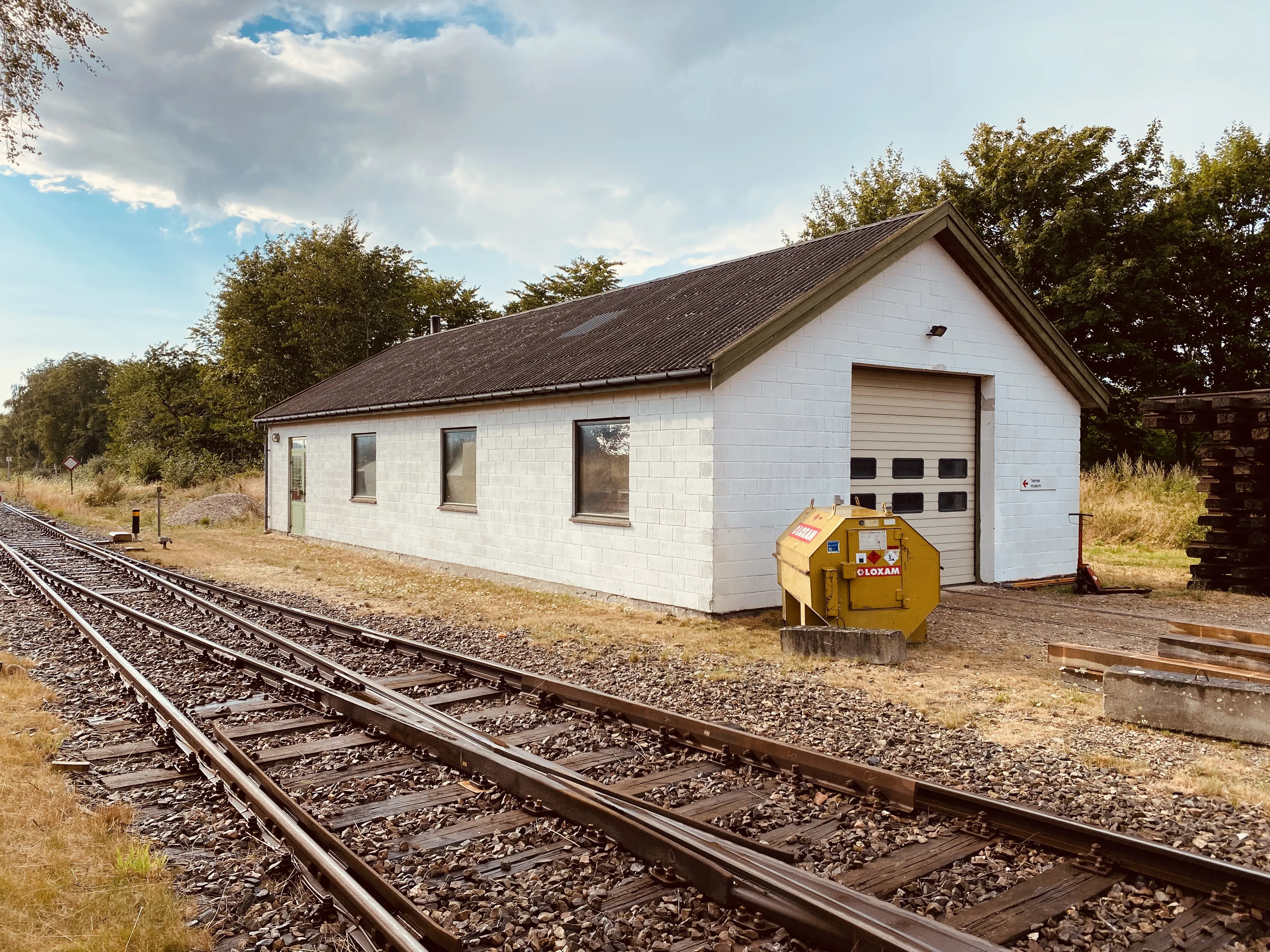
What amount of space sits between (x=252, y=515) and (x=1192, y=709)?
26.1 meters

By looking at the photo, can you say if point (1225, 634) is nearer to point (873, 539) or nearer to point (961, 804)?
point (873, 539)

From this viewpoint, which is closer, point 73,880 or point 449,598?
point 73,880

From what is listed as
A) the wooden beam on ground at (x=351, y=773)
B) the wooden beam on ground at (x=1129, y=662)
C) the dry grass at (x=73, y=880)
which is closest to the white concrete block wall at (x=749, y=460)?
the wooden beam on ground at (x=1129, y=662)

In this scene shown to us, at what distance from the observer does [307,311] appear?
136 ft

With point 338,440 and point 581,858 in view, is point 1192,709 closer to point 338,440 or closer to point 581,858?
point 581,858

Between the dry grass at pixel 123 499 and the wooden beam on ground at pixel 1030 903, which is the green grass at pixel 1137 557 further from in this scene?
the dry grass at pixel 123 499

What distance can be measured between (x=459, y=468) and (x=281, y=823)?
11.1 metres

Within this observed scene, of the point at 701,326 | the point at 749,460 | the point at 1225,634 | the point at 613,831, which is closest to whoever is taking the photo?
the point at 613,831

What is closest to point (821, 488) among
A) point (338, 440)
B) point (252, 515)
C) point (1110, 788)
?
point (1110, 788)

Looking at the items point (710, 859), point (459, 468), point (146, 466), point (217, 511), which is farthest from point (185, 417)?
point (710, 859)

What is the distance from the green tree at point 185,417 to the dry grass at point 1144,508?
1595 inches

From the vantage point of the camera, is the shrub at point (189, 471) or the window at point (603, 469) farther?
the shrub at point (189, 471)

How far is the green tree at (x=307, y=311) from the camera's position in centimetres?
4188

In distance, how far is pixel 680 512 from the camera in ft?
34.1
